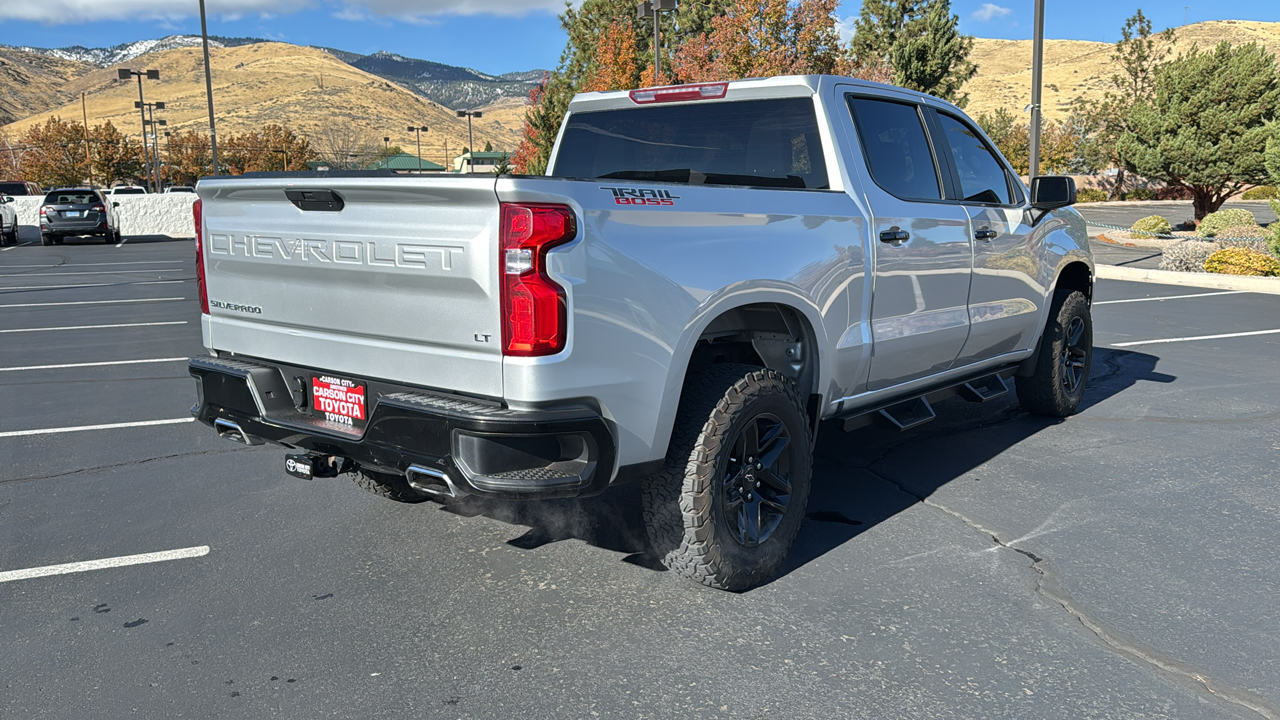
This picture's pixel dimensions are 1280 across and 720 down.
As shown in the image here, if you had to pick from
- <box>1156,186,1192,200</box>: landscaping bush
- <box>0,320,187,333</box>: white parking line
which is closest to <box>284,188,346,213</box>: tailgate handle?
<box>0,320,187,333</box>: white parking line

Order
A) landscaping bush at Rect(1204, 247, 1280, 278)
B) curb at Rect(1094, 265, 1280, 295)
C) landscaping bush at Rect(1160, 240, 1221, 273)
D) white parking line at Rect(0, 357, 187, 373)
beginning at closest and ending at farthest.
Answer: white parking line at Rect(0, 357, 187, 373), curb at Rect(1094, 265, 1280, 295), landscaping bush at Rect(1204, 247, 1280, 278), landscaping bush at Rect(1160, 240, 1221, 273)

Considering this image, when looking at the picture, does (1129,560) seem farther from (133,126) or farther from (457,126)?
(457,126)

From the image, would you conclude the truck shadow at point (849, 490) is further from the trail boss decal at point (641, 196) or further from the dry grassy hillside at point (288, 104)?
the dry grassy hillside at point (288, 104)

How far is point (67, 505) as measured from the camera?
5094mm

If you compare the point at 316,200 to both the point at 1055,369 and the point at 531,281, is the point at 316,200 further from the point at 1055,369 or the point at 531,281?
the point at 1055,369

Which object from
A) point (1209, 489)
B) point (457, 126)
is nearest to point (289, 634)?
point (1209, 489)

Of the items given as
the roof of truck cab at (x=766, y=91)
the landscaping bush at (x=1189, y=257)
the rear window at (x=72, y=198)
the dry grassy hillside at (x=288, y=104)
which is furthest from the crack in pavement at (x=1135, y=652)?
the dry grassy hillside at (x=288, y=104)

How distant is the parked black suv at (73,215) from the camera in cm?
2862

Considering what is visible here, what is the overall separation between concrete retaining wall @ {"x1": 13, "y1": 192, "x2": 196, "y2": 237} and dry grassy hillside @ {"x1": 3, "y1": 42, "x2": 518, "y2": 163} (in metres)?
96.2

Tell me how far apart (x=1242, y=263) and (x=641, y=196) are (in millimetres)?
15612

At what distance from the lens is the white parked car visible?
1125 inches

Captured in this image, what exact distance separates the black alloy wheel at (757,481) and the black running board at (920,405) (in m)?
0.76

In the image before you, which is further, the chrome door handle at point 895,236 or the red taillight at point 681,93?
the red taillight at point 681,93

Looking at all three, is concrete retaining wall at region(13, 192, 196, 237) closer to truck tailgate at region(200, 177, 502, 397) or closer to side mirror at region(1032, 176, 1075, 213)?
truck tailgate at region(200, 177, 502, 397)
